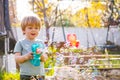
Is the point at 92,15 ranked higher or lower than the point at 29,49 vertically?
lower

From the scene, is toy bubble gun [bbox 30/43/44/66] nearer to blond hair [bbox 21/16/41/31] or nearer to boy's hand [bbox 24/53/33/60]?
boy's hand [bbox 24/53/33/60]

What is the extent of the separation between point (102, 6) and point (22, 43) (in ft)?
79.6

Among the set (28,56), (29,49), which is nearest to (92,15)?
(29,49)

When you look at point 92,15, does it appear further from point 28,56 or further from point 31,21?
point 28,56

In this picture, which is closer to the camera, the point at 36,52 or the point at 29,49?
the point at 36,52

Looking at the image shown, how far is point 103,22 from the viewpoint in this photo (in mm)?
28469

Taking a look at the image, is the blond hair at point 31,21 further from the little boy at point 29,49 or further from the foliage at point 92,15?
the foliage at point 92,15

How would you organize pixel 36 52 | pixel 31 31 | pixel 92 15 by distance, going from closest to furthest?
pixel 36 52
pixel 31 31
pixel 92 15

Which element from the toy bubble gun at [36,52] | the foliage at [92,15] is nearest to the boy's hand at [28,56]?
the toy bubble gun at [36,52]

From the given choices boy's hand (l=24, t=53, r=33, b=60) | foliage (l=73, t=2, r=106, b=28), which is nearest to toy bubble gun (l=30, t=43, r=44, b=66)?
boy's hand (l=24, t=53, r=33, b=60)

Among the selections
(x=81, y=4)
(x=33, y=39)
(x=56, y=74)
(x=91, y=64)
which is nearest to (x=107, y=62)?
(x=91, y=64)

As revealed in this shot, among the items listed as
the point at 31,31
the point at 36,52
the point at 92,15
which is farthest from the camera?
the point at 92,15

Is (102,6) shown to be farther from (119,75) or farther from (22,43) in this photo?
(22,43)

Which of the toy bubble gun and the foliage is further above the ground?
the toy bubble gun
